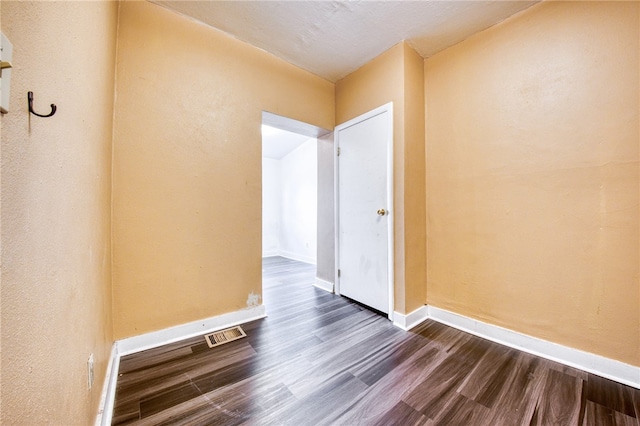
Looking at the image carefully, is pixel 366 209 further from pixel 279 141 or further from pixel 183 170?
pixel 279 141

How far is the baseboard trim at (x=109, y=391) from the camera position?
1.10 metres

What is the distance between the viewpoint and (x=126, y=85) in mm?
1706

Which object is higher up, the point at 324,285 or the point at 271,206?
the point at 271,206

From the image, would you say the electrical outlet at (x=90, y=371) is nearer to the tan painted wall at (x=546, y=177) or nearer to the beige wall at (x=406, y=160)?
the beige wall at (x=406, y=160)

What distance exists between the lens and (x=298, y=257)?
5.09 metres

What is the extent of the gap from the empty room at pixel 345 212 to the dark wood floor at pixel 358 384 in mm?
14

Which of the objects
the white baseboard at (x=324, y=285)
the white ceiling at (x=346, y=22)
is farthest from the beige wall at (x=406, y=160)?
the white baseboard at (x=324, y=285)

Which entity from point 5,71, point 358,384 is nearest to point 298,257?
point 358,384

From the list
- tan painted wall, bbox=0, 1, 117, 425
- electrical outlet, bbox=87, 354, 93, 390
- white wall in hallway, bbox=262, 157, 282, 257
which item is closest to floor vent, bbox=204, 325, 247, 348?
tan painted wall, bbox=0, 1, 117, 425

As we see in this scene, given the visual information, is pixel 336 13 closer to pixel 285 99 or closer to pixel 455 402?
pixel 285 99

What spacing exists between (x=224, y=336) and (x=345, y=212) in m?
1.67

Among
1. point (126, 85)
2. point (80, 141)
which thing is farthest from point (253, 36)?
point (80, 141)

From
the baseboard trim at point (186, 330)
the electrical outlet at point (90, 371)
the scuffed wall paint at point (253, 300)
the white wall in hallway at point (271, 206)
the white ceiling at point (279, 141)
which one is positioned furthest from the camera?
the white wall in hallway at point (271, 206)

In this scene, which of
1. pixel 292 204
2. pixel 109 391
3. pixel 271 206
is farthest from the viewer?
pixel 271 206
